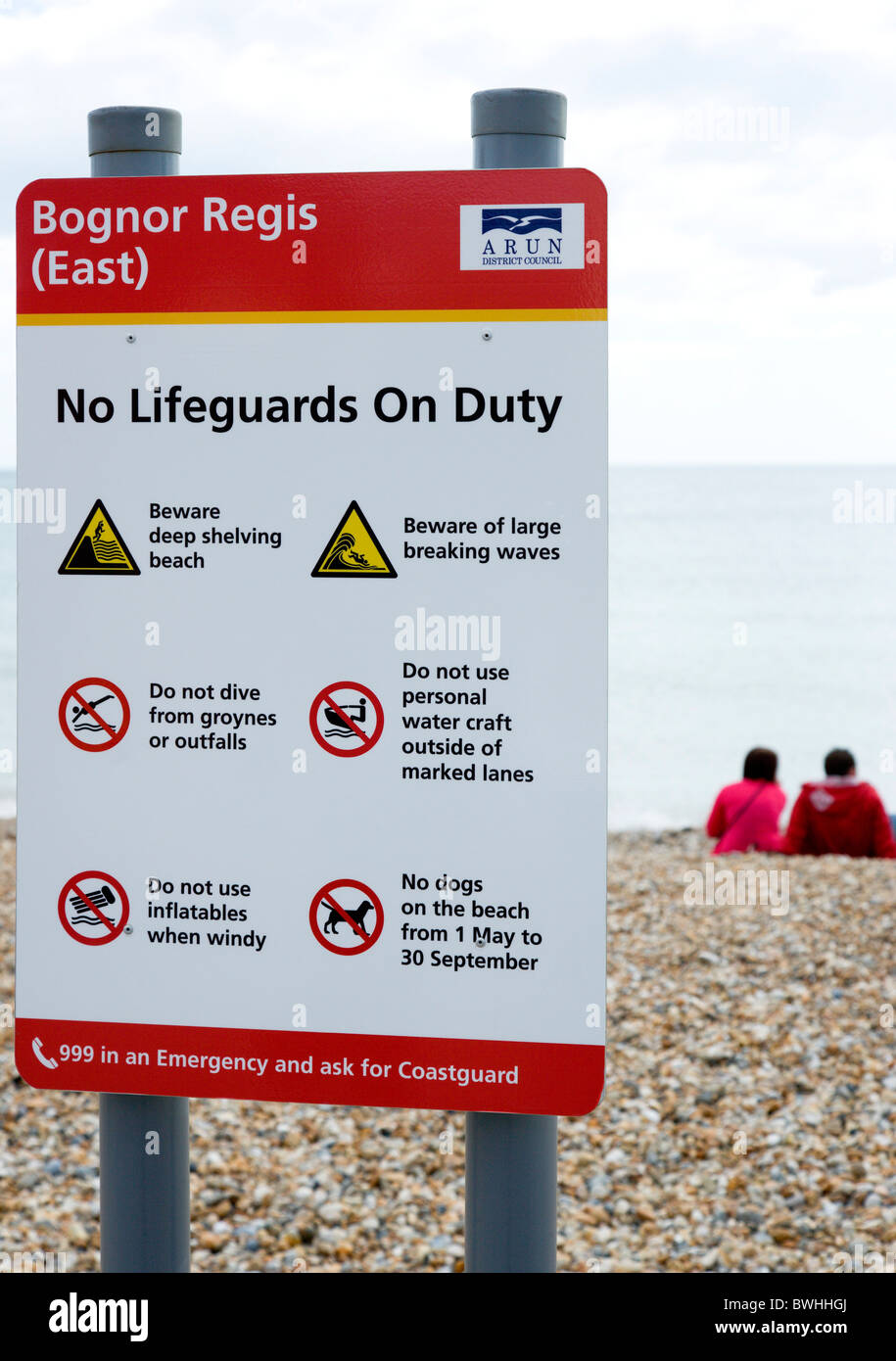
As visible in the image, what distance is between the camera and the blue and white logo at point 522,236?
2.19m

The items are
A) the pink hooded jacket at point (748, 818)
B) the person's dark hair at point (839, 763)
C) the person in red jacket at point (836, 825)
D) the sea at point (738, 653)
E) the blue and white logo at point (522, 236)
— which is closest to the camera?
the blue and white logo at point (522, 236)

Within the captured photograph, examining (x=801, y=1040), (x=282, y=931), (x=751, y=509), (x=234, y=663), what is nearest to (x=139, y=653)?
(x=234, y=663)

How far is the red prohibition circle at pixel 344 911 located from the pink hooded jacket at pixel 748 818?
7036mm

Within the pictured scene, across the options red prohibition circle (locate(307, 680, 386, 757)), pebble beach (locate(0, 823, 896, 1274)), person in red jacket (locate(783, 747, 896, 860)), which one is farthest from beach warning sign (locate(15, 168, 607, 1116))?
person in red jacket (locate(783, 747, 896, 860))

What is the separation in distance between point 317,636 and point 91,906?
686mm

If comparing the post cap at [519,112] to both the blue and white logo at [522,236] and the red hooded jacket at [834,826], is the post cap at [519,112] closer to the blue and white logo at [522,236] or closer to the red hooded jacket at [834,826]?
the blue and white logo at [522,236]

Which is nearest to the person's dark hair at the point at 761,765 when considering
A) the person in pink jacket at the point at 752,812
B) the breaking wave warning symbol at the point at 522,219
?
the person in pink jacket at the point at 752,812

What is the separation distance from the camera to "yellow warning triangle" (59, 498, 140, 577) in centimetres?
237

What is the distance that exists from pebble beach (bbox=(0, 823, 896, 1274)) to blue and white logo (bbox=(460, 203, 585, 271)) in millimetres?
2327

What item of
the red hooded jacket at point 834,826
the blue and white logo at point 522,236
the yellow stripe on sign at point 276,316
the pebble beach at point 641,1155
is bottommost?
the pebble beach at point 641,1155

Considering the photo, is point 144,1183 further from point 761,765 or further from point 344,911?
point 761,765

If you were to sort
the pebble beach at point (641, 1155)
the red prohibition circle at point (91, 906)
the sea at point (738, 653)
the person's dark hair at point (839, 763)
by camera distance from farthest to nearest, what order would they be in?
the sea at point (738, 653)
the person's dark hair at point (839, 763)
the pebble beach at point (641, 1155)
the red prohibition circle at point (91, 906)

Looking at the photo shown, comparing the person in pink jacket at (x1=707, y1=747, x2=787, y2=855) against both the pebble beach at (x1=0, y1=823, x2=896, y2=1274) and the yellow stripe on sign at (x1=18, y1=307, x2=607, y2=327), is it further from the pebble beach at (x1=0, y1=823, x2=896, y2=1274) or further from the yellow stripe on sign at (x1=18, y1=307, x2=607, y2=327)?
the yellow stripe on sign at (x1=18, y1=307, x2=607, y2=327)

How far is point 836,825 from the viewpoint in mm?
8703
